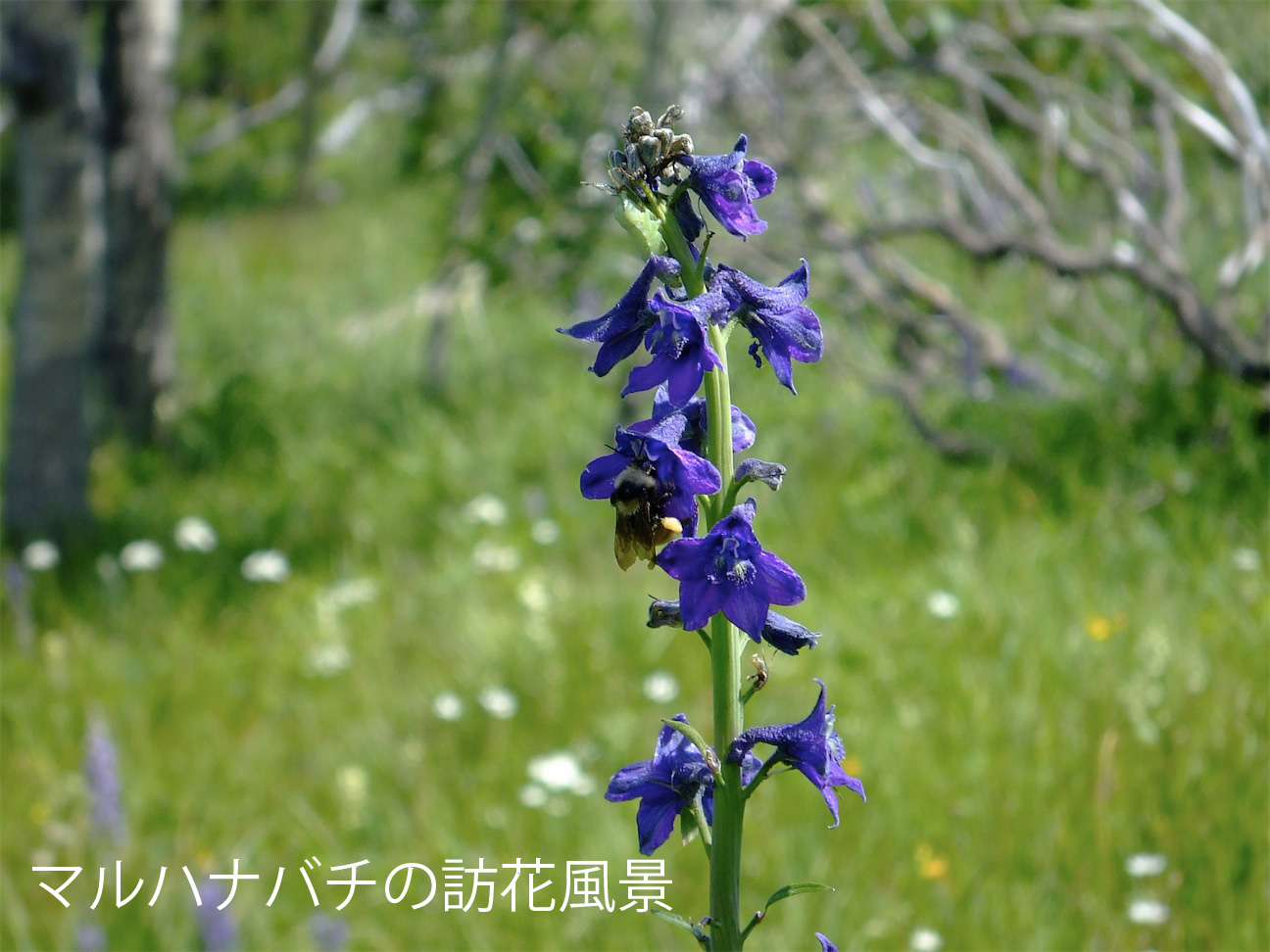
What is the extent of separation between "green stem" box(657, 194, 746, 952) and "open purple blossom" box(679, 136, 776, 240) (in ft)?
0.19

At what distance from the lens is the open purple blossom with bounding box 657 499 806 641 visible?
115cm

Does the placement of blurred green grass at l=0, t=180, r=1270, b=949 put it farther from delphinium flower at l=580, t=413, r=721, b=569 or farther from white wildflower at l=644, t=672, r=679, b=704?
delphinium flower at l=580, t=413, r=721, b=569

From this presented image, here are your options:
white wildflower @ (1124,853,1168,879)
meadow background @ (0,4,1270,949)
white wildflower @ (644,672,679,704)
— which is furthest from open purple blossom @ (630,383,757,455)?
white wildflower @ (644,672,679,704)

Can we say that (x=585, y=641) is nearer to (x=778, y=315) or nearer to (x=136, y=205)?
(x=778, y=315)

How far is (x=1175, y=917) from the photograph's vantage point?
2359 millimetres

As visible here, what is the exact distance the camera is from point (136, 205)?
18.4 feet

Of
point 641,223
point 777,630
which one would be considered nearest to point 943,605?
point 777,630

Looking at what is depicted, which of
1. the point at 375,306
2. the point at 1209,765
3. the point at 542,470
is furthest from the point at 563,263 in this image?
the point at 1209,765

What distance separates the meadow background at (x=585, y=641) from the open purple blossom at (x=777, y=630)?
1.38 metres

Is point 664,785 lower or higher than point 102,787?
lower

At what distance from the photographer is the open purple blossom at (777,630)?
4.14 ft

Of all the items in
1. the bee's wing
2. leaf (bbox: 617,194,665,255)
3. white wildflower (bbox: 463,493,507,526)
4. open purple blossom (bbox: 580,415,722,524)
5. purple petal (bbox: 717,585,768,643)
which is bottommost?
purple petal (bbox: 717,585,768,643)

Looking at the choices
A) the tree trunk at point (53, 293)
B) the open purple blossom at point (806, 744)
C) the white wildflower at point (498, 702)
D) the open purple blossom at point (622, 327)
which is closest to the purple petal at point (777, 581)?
the open purple blossom at point (806, 744)

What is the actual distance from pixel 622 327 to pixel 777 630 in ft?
1.10
